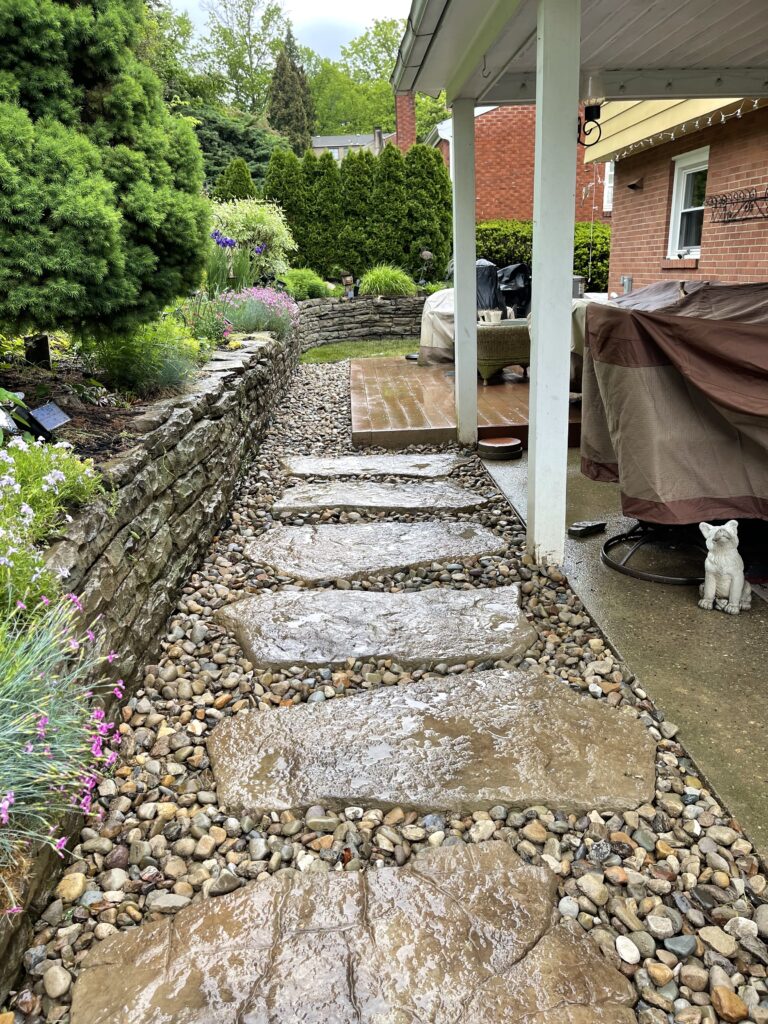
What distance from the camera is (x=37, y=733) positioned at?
1.63 metres

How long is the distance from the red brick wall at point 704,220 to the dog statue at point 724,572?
17.2ft

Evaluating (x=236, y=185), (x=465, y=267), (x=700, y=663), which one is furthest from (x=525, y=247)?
(x=700, y=663)

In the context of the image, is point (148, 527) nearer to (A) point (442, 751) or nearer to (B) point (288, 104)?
(A) point (442, 751)

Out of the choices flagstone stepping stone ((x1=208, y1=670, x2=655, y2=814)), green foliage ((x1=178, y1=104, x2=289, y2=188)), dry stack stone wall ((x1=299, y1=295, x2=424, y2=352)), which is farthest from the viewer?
green foliage ((x1=178, y1=104, x2=289, y2=188))

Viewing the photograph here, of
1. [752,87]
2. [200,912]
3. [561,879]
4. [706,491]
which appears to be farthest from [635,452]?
[752,87]

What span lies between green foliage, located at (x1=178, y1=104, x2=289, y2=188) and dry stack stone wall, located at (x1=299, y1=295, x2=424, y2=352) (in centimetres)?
1240

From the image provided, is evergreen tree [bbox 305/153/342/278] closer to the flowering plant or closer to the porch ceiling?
the porch ceiling

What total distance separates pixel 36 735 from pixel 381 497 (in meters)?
3.06

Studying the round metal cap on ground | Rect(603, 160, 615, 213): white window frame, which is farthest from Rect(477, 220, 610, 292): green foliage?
the round metal cap on ground

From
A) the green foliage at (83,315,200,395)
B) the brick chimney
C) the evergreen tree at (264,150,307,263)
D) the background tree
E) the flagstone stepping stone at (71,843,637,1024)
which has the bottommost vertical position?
the flagstone stepping stone at (71,843,637,1024)

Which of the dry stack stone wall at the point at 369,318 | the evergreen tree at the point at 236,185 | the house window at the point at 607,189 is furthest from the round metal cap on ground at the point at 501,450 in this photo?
the house window at the point at 607,189

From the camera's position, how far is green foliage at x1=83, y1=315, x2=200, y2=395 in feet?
12.6

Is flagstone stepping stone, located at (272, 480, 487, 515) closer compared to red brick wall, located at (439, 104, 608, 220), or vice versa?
flagstone stepping stone, located at (272, 480, 487, 515)

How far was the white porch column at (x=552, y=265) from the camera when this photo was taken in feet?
9.20
